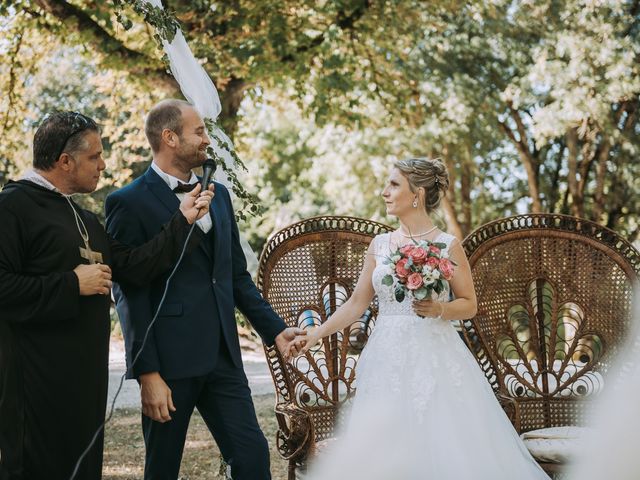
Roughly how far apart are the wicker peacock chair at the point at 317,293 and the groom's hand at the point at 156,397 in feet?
3.24

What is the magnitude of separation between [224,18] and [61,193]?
21.3 feet

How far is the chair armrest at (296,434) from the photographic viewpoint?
12.0 ft

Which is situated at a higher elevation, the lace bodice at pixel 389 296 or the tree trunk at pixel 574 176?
the tree trunk at pixel 574 176

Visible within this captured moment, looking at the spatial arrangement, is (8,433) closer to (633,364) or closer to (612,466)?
(612,466)

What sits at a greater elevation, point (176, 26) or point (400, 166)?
point (176, 26)

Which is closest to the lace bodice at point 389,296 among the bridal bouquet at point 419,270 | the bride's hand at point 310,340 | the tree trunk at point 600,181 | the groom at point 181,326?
the bridal bouquet at point 419,270

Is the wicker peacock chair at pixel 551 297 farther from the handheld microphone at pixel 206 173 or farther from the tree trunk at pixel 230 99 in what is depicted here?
the tree trunk at pixel 230 99

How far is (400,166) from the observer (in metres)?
3.93

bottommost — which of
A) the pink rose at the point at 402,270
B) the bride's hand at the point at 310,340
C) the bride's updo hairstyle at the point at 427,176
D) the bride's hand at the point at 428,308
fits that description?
the bride's hand at the point at 310,340

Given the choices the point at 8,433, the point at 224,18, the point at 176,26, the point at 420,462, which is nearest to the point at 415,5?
the point at 224,18

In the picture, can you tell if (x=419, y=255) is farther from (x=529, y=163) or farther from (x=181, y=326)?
(x=529, y=163)

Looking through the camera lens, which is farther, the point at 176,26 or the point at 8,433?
the point at 176,26

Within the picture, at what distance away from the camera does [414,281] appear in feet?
11.2

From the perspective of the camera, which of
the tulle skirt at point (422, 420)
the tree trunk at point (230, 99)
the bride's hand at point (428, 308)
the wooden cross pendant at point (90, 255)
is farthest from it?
the tree trunk at point (230, 99)
